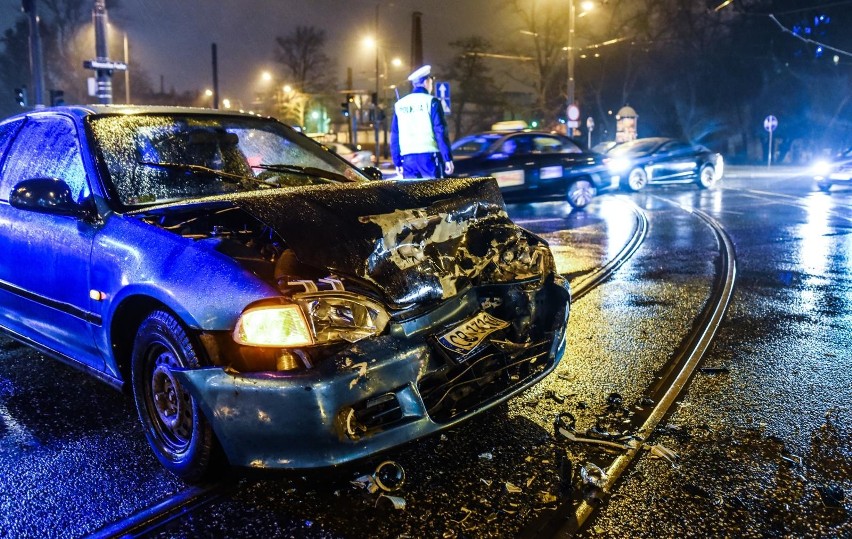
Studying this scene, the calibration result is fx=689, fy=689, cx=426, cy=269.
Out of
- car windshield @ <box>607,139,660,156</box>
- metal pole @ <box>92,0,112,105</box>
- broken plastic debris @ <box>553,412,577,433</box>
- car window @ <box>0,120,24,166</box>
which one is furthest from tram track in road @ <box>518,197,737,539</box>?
metal pole @ <box>92,0,112,105</box>

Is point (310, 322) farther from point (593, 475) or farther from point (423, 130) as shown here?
point (423, 130)

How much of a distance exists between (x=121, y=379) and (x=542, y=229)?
28.3 ft

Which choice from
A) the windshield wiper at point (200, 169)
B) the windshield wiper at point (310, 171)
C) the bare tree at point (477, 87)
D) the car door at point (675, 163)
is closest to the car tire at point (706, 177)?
the car door at point (675, 163)

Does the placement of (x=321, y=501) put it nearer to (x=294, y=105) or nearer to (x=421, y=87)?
(x=421, y=87)

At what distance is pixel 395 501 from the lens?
2699 mm

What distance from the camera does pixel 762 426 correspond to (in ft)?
11.1

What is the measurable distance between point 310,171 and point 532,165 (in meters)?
9.68

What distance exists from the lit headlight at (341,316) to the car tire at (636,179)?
16.8 meters

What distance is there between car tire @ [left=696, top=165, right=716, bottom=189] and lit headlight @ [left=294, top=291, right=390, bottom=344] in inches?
740

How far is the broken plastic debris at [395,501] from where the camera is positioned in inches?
105

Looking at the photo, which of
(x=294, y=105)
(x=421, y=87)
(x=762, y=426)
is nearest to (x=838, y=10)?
(x=294, y=105)

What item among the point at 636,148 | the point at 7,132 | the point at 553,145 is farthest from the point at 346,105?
the point at 7,132

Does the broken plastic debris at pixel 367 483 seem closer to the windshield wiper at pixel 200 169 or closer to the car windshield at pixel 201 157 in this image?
the car windshield at pixel 201 157

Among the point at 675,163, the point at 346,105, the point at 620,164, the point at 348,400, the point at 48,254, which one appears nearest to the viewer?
the point at 348,400
